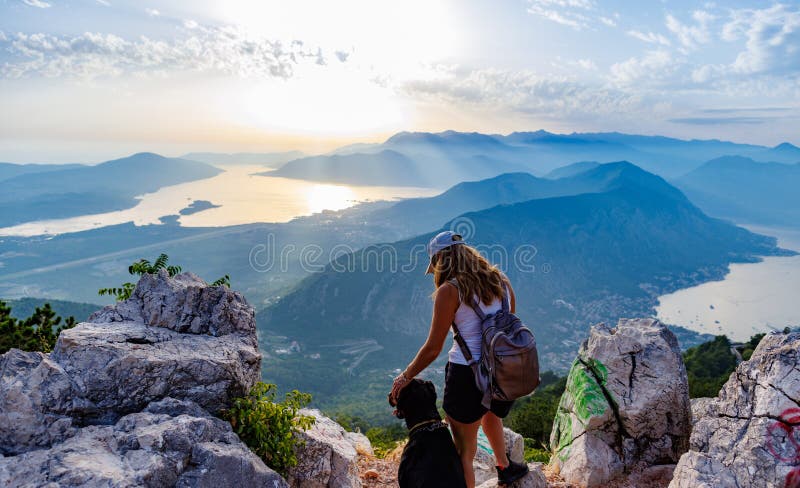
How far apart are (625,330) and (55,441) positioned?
20.7ft

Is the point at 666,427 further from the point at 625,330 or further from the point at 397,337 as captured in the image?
the point at 397,337

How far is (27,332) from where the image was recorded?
275 inches

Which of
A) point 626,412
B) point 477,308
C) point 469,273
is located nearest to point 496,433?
point 477,308

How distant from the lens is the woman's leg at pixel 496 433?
4156 millimetres

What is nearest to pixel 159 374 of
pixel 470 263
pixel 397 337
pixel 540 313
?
pixel 470 263

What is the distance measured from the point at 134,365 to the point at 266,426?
3.96 ft

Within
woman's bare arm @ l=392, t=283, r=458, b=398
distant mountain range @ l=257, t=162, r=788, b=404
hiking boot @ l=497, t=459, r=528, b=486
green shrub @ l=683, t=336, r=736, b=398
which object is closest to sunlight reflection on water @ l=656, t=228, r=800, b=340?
distant mountain range @ l=257, t=162, r=788, b=404

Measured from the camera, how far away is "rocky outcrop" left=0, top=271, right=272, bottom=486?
9.88 feet

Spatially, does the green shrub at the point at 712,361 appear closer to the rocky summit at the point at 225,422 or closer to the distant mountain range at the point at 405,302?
the rocky summit at the point at 225,422

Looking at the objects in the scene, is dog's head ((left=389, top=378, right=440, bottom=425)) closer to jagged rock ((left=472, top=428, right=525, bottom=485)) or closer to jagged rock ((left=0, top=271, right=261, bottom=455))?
jagged rock ((left=0, top=271, right=261, bottom=455))

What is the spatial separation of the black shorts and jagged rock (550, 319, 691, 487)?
8.12 ft

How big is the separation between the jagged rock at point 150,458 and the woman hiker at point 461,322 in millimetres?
1328

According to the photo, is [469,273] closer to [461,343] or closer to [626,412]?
[461,343]

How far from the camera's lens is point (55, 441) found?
3.27m
